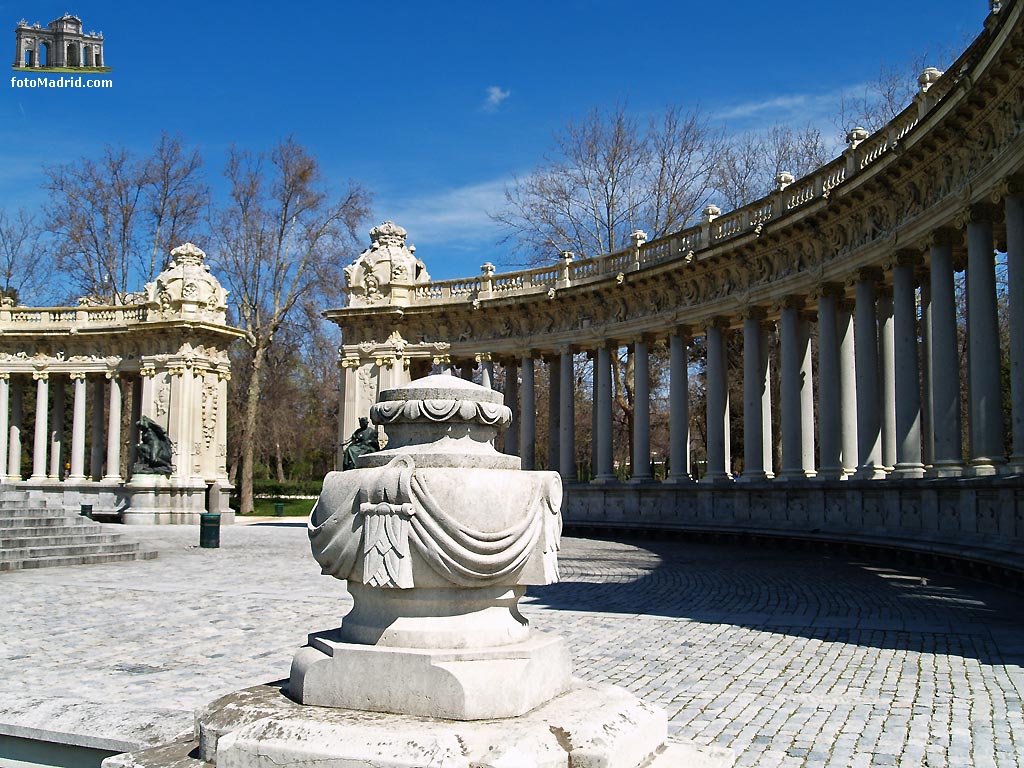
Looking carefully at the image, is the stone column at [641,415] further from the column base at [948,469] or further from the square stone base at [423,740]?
the square stone base at [423,740]

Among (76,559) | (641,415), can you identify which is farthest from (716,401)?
(76,559)

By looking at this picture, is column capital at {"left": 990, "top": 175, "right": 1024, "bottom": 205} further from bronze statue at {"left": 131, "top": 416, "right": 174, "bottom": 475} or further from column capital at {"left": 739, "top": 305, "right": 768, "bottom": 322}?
bronze statue at {"left": 131, "top": 416, "right": 174, "bottom": 475}

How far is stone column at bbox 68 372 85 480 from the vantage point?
42703mm

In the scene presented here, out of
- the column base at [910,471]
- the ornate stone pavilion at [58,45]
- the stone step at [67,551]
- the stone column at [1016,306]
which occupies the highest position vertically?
the ornate stone pavilion at [58,45]

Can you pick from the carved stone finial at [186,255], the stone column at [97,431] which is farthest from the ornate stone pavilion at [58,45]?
the stone column at [97,431]

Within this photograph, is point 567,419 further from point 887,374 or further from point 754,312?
point 887,374

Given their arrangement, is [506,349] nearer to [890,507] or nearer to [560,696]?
[890,507]

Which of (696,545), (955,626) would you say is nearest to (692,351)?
(696,545)

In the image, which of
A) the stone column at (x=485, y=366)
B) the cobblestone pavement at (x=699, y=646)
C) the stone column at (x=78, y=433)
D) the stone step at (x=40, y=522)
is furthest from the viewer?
the stone column at (x=78, y=433)

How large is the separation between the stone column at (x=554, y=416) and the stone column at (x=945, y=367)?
1887cm

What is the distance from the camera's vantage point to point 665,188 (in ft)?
149

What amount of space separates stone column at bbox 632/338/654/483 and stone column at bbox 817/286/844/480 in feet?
27.5

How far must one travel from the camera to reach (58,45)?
132 ft

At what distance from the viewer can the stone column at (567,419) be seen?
Result: 117 feet
